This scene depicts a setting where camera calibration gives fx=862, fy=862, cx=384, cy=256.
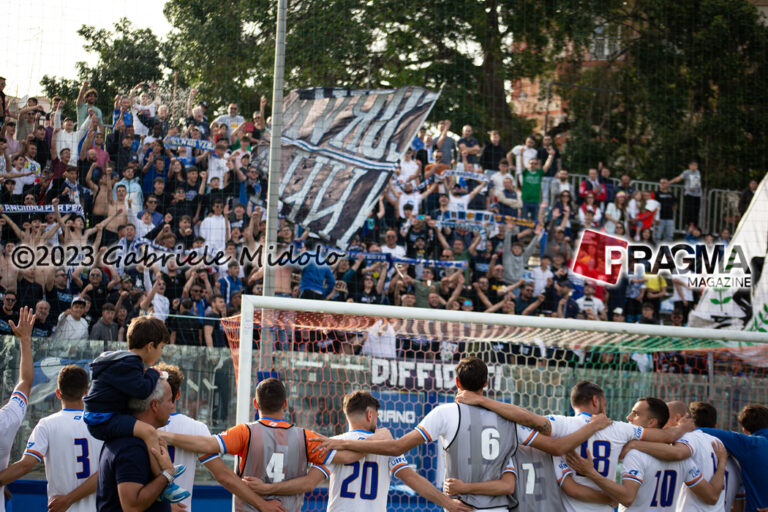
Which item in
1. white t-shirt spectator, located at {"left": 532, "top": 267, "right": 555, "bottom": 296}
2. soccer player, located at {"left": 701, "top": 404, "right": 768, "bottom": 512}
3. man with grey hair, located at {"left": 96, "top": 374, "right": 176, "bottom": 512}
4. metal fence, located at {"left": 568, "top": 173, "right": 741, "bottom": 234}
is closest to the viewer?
man with grey hair, located at {"left": 96, "top": 374, "right": 176, "bottom": 512}

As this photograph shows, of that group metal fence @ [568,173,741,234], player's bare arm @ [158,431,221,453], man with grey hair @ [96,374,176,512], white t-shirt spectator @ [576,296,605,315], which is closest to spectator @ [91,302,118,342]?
player's bare arm @ [158,431,221,453]

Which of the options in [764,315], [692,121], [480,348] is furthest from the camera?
[692,121]

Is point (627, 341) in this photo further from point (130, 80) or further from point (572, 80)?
point (572, 80)

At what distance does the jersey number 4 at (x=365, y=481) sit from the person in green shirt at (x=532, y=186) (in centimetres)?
1071

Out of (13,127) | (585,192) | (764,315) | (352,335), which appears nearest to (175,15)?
(13,127)

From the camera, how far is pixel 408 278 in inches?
509

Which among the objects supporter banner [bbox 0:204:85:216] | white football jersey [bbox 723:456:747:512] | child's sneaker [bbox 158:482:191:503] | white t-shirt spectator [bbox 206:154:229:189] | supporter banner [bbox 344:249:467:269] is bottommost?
white football jersey [bbox 723:456:747:512]

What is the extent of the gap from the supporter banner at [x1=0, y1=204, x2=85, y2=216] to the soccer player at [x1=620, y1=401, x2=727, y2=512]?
894 centimetres

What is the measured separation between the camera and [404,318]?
6.38 metres

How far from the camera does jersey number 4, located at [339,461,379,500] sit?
188 inches

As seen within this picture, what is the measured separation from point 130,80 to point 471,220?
19.5ft

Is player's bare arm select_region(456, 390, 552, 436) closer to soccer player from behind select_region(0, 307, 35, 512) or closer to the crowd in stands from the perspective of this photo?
soccer player from behind select_region(0, 307, 35, 512)

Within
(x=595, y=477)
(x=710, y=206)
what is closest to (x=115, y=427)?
(x=595, y=477)

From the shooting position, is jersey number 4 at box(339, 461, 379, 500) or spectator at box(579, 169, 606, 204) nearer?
jersey number 4 at box(339, 461, 379, 500)
